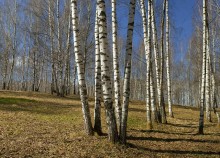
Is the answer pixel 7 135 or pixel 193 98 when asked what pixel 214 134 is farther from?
pixel 193 98

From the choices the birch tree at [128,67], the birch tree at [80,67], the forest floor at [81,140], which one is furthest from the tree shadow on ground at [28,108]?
the birch tree at [128,67]

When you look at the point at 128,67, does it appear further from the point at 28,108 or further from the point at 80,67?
the point at 28,108

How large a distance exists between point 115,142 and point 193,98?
58.6 m

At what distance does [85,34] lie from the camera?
29.6 meters

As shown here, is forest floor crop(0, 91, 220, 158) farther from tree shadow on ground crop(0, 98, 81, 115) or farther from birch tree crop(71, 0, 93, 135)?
tree shadow on ground crop(0, 98, 81, 115)

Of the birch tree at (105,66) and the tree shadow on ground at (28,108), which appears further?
the tree shadow on ground at (28,108)

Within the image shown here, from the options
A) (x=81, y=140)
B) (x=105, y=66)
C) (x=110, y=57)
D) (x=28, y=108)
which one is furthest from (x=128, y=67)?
(x=110, y=57)

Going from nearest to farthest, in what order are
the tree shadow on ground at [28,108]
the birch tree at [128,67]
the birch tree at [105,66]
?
the birch tree at [105,66] → the birch tree at [128,67] → the tree shadow on ground at [28,108]

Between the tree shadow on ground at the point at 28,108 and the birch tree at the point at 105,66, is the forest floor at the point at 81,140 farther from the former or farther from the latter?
the tree shadow on ground at the point at 28,108

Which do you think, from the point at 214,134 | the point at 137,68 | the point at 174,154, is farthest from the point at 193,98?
the point at 174,154

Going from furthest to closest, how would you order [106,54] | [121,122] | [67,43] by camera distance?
[67,43] < [121,122] < [106,54]

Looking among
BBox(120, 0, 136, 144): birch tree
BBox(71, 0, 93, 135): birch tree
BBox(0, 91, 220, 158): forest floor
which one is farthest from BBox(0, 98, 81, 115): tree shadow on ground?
BBox(120, 0, 136, 144): birch tree

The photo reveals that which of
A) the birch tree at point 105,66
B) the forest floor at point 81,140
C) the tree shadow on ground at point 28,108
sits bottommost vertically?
the forest floor at point 81,140

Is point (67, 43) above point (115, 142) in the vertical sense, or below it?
above
